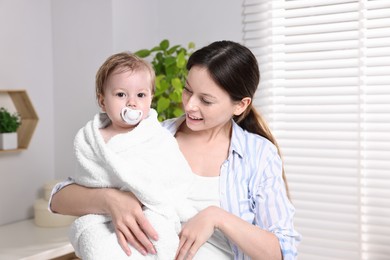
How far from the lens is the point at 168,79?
2.77 metres

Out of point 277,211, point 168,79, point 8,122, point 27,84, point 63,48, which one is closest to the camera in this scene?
point 277,211

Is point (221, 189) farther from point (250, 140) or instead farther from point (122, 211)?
point (122, 211)

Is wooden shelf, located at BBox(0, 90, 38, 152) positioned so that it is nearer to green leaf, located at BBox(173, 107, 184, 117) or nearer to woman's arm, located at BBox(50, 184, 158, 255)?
green leaf, located at BBox(173, 107, 184, 117)

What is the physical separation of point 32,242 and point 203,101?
4.68ft

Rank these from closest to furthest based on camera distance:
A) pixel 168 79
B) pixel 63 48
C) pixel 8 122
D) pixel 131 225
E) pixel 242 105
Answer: pixel 131 225
pixel 242 105
pixel 8 122
pixel 168 79
pixel 63 48

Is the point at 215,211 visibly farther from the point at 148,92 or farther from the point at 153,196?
the point at 148,92

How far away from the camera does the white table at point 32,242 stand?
2.27 metres

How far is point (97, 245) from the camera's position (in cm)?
126

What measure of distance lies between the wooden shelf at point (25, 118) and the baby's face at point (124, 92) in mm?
1585

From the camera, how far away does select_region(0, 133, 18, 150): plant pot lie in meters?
2.64

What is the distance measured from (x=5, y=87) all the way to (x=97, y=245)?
68.7 inches

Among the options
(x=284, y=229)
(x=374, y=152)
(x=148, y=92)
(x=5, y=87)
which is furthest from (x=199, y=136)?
(x=5, y=87)

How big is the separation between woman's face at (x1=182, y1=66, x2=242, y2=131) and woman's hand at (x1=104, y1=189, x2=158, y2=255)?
11.2 inches

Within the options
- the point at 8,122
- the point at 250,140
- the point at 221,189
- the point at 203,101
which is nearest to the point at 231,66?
the point at 203,101
